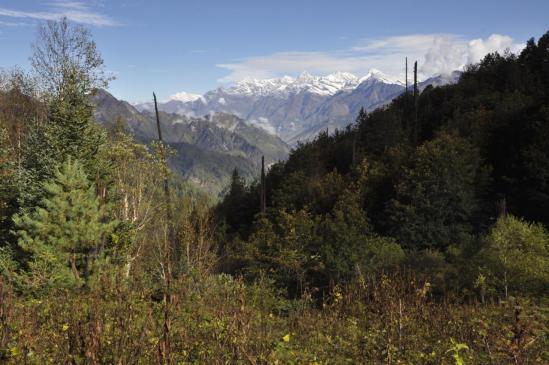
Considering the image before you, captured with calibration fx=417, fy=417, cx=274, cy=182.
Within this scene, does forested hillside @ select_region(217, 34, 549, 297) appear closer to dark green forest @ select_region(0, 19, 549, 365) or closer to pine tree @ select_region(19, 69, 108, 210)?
dark green forest @ select_region(0, 19, 549, 365)

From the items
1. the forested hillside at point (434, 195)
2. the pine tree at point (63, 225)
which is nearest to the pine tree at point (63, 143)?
the pine tree at point (63, 225)

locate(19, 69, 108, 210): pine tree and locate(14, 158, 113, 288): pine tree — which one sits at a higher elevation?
locate(19, 69, 108, 210): pine tree

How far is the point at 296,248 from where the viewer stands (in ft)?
115

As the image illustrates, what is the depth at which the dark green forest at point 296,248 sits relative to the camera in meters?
7.08

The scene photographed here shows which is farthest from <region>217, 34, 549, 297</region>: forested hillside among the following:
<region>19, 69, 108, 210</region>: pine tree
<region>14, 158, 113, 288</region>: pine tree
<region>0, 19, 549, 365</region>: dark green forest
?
<region>19, 69, 108, 210</region>: pine tree

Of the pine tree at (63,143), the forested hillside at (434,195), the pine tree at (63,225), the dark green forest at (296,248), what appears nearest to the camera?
the dark green forest at (296,248)

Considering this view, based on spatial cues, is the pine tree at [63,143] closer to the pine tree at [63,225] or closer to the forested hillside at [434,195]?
the pine tree at [63,225]

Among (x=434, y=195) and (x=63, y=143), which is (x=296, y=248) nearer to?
(x=434, y=195)

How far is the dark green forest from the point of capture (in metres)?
7.08

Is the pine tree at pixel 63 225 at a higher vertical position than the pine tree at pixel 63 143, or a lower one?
lower

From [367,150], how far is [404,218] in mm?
27476

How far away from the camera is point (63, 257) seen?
683 inches

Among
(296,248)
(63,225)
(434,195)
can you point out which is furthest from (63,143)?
(434,195)

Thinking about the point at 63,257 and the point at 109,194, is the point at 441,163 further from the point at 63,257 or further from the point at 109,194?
the point at 63,257
